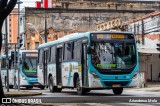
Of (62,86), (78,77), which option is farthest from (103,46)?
(62,86)

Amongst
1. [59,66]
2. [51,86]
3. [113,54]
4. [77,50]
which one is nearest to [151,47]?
[51,86]

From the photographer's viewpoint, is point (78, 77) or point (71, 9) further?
point (71, 9)

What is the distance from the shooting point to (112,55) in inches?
960

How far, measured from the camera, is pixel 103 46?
80.5ft

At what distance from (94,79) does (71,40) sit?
3623 millimetres

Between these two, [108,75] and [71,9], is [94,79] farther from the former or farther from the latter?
[71,9]

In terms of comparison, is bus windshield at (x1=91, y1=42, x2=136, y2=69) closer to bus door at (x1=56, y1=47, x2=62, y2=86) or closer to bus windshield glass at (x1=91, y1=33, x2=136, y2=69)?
bus windshield glass at (x1=91, y1=33, x2=136, y2=69)

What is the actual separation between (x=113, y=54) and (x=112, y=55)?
0.24 feet

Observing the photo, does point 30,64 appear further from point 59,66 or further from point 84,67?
point 84,67

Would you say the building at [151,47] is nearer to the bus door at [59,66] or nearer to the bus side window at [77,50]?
the bus door at [59,66]

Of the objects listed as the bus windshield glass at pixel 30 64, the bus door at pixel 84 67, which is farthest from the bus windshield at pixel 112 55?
the bus windshield glass at pixel 30 64

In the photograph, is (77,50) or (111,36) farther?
(77,50)

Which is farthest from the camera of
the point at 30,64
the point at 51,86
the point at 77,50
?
the point at 30,64

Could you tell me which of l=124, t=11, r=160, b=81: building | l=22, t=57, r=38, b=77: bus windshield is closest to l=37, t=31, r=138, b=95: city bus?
l=22, t=57, r=38, b=77: bus windshield
